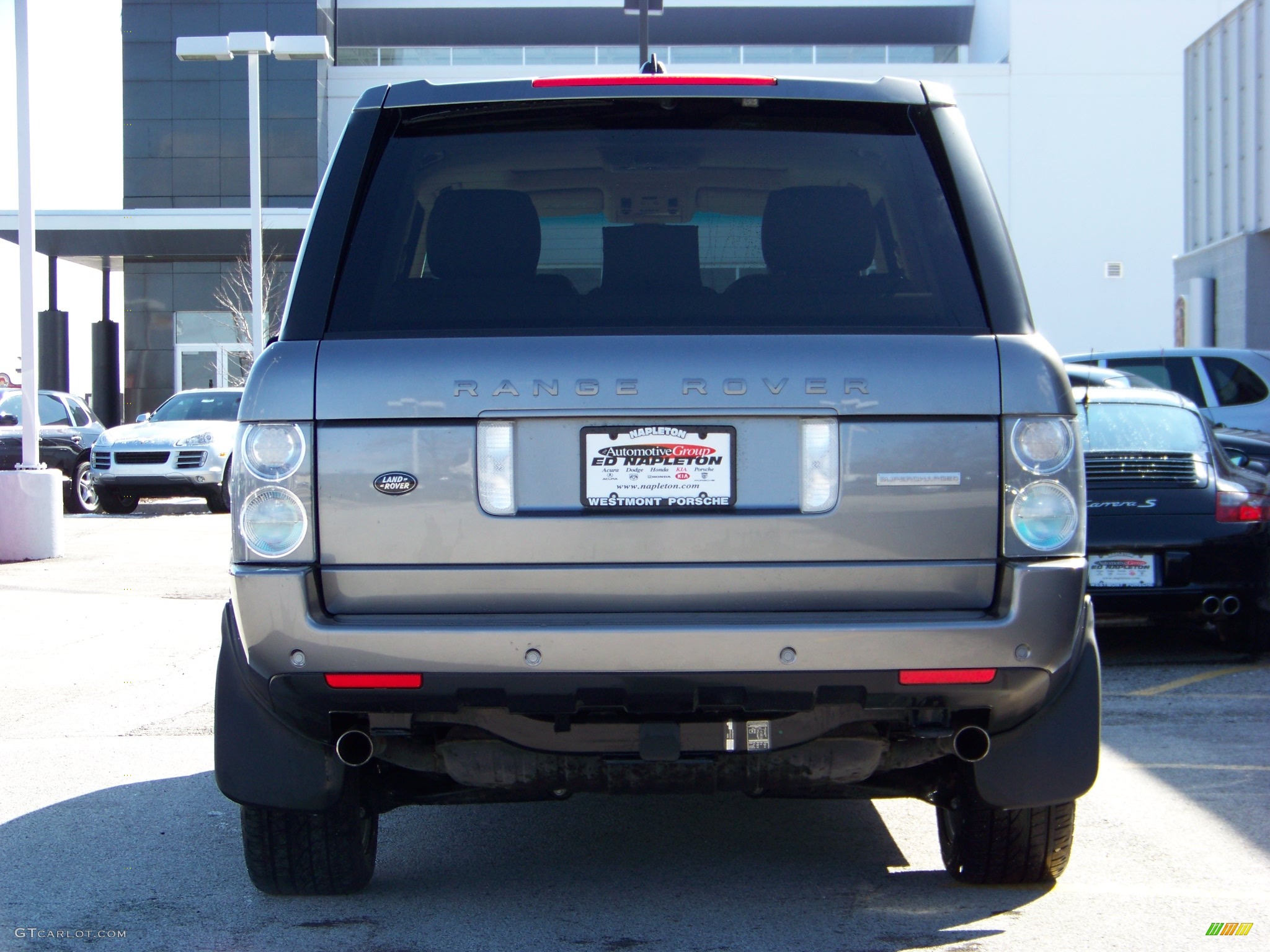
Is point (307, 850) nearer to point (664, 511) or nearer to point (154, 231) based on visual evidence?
point (664, 511)

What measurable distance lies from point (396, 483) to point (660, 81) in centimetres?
116

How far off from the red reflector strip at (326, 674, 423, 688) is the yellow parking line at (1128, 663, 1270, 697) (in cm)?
483

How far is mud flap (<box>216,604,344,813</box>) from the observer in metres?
3.48

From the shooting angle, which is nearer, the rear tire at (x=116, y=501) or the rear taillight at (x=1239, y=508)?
the rear taillight at (x=1239, y=508)

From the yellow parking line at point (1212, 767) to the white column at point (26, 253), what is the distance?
1096cm

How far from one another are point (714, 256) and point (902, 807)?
2.39 metres

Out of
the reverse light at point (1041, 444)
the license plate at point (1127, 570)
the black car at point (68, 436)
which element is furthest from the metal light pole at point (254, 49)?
the reverse light at point (1041, 444)

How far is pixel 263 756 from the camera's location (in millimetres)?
3490

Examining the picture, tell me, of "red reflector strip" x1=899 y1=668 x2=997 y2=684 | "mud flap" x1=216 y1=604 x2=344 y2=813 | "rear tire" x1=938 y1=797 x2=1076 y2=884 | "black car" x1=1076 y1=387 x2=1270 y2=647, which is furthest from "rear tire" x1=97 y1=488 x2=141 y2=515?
"red reflector strip" x1=899 y1=668 x2=997 y2=684

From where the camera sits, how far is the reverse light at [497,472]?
127 inches

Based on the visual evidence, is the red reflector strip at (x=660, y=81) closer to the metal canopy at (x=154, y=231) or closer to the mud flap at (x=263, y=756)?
the mud flap at (x=263, y=756)

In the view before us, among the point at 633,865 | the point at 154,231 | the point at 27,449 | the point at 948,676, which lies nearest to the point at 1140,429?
the point at 633,865

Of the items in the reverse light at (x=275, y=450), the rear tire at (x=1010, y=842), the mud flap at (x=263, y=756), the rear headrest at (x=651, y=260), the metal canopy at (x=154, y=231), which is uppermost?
the metal canopy at (x=154, y=231)

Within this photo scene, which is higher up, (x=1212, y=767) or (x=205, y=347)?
(x=205, y=347)
